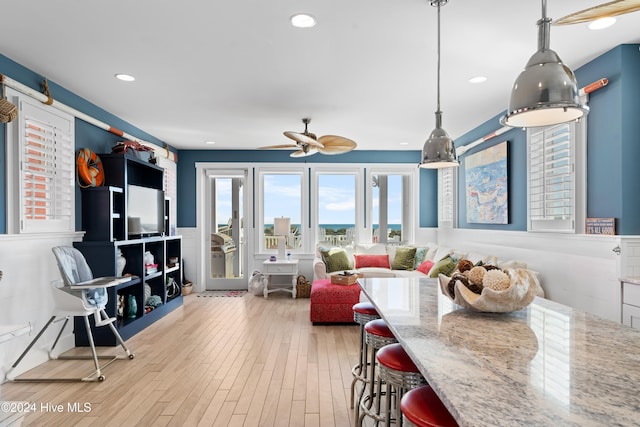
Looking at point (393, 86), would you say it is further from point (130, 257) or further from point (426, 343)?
point (130, 257)

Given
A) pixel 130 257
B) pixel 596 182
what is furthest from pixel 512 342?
pixel 130 257

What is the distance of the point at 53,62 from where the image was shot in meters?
3.20

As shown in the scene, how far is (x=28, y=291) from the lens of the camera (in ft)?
10.9

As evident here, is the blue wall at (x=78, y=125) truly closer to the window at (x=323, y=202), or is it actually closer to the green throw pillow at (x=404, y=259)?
the window at (x=323, y=202)

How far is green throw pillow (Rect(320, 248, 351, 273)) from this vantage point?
606cm

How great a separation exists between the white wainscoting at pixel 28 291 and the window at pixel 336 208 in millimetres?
4160

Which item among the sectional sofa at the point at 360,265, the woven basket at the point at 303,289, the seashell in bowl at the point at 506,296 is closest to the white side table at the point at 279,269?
the woven basket at the point at 303,289

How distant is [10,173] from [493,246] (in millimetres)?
5093

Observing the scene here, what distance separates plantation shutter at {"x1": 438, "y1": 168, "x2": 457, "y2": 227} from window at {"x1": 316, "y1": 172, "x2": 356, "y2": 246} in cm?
155

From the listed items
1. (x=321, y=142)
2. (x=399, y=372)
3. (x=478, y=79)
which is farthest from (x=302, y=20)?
(x=399, y=372)

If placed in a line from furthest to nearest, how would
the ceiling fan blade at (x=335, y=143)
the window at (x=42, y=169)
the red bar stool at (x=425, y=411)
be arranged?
the ceiling fan blade at (x=335, y=143) → the window at (x=42, y=169) → the red bar stool at (x=425, y=411)

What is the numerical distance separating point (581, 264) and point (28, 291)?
479 centimetres

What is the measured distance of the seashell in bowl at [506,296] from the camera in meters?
1.60

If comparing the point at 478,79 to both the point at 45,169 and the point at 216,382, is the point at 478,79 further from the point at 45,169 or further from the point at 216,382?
the point at 45,169
